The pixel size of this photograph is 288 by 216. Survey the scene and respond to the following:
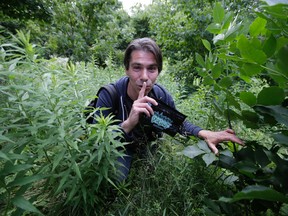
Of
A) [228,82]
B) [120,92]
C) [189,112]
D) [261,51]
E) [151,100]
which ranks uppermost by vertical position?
Result: [261,51]

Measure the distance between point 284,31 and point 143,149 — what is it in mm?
1320

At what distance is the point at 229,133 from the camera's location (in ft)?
3.32

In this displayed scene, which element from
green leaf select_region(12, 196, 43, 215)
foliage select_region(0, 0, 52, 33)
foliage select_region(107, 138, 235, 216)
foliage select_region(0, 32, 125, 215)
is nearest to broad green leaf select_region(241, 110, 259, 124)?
foliage select_region(107, 138, 235, 216)

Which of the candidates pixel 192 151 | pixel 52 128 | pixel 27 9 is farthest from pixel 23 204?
pixel 27 9

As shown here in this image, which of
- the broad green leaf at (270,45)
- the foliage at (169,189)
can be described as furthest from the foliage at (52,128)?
the broad green leaf at (270,45)

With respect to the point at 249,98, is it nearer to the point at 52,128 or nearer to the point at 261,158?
the point at 261,158

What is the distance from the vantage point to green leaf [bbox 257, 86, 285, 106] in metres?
0.64

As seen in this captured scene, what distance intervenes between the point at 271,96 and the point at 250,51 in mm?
146

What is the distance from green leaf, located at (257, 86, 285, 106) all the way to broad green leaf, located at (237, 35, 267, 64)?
0.28 ft

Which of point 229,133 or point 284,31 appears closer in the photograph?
point 284,31

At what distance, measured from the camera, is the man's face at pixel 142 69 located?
174 centimetres

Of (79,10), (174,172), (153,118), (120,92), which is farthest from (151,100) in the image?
(79,10)

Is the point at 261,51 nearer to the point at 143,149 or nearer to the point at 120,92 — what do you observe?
the point at 143,149

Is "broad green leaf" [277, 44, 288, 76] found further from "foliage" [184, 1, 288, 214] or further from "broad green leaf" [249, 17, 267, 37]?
"broad green leaf" [249, 17, 267, 37]
